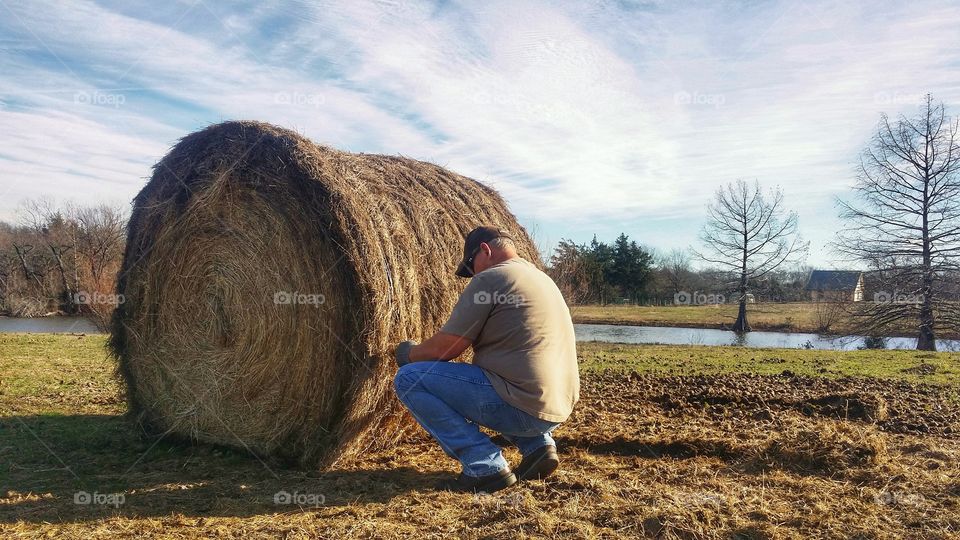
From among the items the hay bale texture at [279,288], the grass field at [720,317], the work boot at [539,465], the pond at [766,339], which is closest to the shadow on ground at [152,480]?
the hay bale texture at [279,288]

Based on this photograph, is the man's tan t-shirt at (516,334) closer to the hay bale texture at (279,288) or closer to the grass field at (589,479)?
the grass field at (589,479)

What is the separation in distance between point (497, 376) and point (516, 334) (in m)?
0.31

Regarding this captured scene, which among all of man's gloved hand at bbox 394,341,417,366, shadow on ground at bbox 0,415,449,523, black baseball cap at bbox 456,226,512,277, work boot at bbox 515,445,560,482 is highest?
black baseball cap at bbox 456,226,512,277

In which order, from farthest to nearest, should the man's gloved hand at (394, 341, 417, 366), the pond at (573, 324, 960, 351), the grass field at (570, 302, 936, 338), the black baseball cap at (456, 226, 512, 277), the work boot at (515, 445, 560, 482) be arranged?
1. the grass field at (570, 302, 936, 338)
2. the pond at (573, 324, 960, 351)
3. the black baseball cap at (456, 226, 512, 277)
4. the man's gloved hand at (394, 341, 417, 366)
5. the work boot at (515, 445, 560, 482)

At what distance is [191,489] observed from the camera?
4.47m

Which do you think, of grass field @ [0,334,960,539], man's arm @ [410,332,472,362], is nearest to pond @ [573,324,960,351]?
grass field @ [0,334,960,539]

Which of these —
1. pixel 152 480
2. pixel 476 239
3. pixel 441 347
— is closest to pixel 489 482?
pixel 441 347

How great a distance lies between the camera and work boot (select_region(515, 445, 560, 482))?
4.32 m

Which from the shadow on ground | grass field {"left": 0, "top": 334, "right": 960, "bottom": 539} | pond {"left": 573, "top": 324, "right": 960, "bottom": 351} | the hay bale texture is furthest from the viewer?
pond {"left": 573, "top": 324, "right": 960, "bottom": 351}

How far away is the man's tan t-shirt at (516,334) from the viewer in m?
4.15

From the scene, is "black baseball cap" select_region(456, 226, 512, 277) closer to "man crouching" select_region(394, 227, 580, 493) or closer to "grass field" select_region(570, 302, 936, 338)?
"man crouching" select_region(394, 227, 580, 493)

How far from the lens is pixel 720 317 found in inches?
1534

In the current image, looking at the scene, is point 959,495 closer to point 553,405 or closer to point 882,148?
point 553,405

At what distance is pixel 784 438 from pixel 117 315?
6.05 metres
